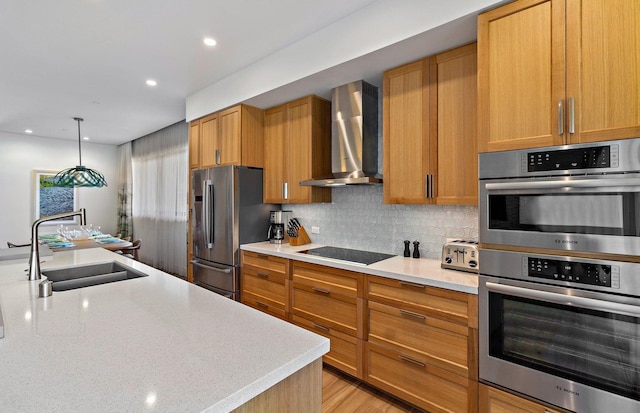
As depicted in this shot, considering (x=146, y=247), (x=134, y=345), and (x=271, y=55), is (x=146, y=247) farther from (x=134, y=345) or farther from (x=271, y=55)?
(x=134, y=345)

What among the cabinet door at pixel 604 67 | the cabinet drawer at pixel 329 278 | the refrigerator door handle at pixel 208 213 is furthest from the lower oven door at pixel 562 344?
the refrigerator door handle at pixel 208 213

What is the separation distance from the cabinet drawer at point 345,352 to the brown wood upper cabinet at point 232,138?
6.47 ft

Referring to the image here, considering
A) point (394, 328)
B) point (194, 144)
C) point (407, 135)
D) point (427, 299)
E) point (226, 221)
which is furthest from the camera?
point (194, 144)

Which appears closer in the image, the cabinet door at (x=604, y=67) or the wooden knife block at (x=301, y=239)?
the cabinet door at (x=604, y=67)

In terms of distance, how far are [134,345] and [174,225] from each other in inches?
201

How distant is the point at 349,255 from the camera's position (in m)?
2.74

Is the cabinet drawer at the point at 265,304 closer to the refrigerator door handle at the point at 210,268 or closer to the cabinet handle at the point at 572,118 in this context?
the refrigerator door handle at the point at 210,268

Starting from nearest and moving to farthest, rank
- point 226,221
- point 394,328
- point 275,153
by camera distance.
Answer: point 394,328
point 226,221
point 275,153

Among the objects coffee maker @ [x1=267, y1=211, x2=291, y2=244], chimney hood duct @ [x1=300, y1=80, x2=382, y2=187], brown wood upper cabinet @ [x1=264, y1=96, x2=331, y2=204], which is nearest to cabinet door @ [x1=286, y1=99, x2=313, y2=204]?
brown wood upper cabinet @ [x1=264, y1=96, x2=331, y2=204]

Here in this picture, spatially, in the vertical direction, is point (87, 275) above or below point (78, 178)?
below

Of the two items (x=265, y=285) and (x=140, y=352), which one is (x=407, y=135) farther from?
(x=140, y=352)

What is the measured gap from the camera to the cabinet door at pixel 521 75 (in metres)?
1.54

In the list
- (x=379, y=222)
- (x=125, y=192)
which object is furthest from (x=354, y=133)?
(x=125, y=192)

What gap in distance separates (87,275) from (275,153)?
2.06 m
